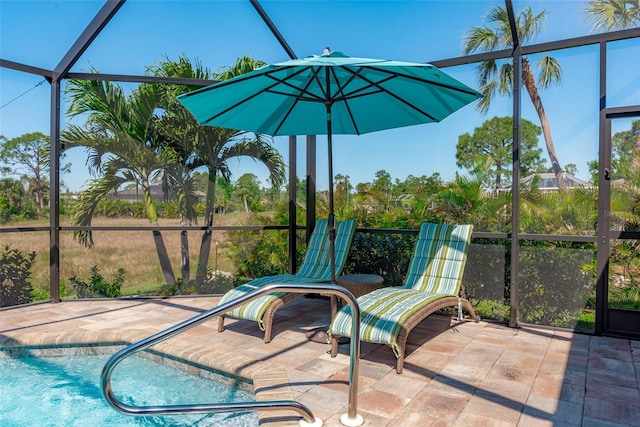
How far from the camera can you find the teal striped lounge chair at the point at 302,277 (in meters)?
4.32

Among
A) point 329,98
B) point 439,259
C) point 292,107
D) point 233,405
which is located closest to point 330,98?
point 329,98

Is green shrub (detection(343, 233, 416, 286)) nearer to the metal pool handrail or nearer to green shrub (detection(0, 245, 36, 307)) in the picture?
the metal pool handrail

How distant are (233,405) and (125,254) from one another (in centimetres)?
473

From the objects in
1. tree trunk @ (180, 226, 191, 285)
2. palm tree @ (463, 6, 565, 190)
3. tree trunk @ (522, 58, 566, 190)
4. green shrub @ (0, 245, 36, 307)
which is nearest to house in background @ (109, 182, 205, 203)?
tree trunk @ (180, 226, 191, 285)

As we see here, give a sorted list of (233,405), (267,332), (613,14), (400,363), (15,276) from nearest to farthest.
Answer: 1. (233,405)
2. (400,363)
3. (267,332)
4. (613,14)
5. (15,276)

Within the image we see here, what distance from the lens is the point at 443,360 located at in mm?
3809

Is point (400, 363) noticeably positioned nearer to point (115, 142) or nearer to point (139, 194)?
point (139, 194)

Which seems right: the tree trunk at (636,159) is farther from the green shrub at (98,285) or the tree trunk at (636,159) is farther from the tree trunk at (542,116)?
the green shrub at (98,285)

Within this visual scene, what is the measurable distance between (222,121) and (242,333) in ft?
7.45

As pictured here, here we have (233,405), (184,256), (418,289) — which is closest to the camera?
(233,405)

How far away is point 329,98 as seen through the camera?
4039mm

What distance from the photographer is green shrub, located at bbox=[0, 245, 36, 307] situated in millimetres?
A: 5793

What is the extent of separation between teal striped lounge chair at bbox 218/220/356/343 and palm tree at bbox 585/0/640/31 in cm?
360

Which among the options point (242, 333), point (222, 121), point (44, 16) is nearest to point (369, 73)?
point (222, 121)
